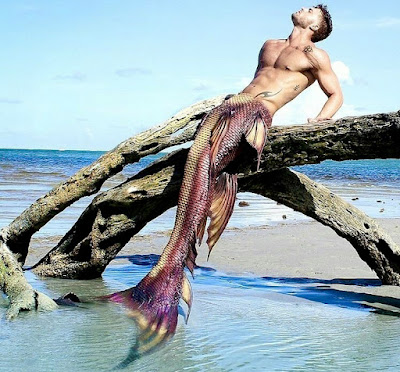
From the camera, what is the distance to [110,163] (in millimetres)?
6297

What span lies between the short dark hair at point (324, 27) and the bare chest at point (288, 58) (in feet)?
0.93

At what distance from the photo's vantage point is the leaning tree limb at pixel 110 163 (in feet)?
20.5

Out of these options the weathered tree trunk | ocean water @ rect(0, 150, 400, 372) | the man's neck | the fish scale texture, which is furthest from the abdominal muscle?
the weathered tree trunk

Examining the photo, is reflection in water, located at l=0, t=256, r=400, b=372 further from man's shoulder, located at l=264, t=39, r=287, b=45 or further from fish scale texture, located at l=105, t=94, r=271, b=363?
man's shoulder, located at l=264, t=39, r=287, b=45

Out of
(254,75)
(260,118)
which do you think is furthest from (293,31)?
(260,118)

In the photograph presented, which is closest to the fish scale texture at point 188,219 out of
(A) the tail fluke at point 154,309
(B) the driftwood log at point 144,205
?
(A) the tail fluke at point 154,309

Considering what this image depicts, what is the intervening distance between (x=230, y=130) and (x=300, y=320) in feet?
4.87

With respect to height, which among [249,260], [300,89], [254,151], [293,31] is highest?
[293,31]

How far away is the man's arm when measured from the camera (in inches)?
223

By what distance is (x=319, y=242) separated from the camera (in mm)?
9219

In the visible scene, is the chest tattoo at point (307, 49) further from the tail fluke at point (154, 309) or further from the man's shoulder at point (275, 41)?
the tail fluke at point (154, 309)

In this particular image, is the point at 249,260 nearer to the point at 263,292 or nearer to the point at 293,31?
the point at 263,292

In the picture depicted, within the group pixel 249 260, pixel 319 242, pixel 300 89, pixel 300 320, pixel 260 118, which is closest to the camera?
pixel 300 320

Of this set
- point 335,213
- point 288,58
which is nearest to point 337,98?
point 288,58
